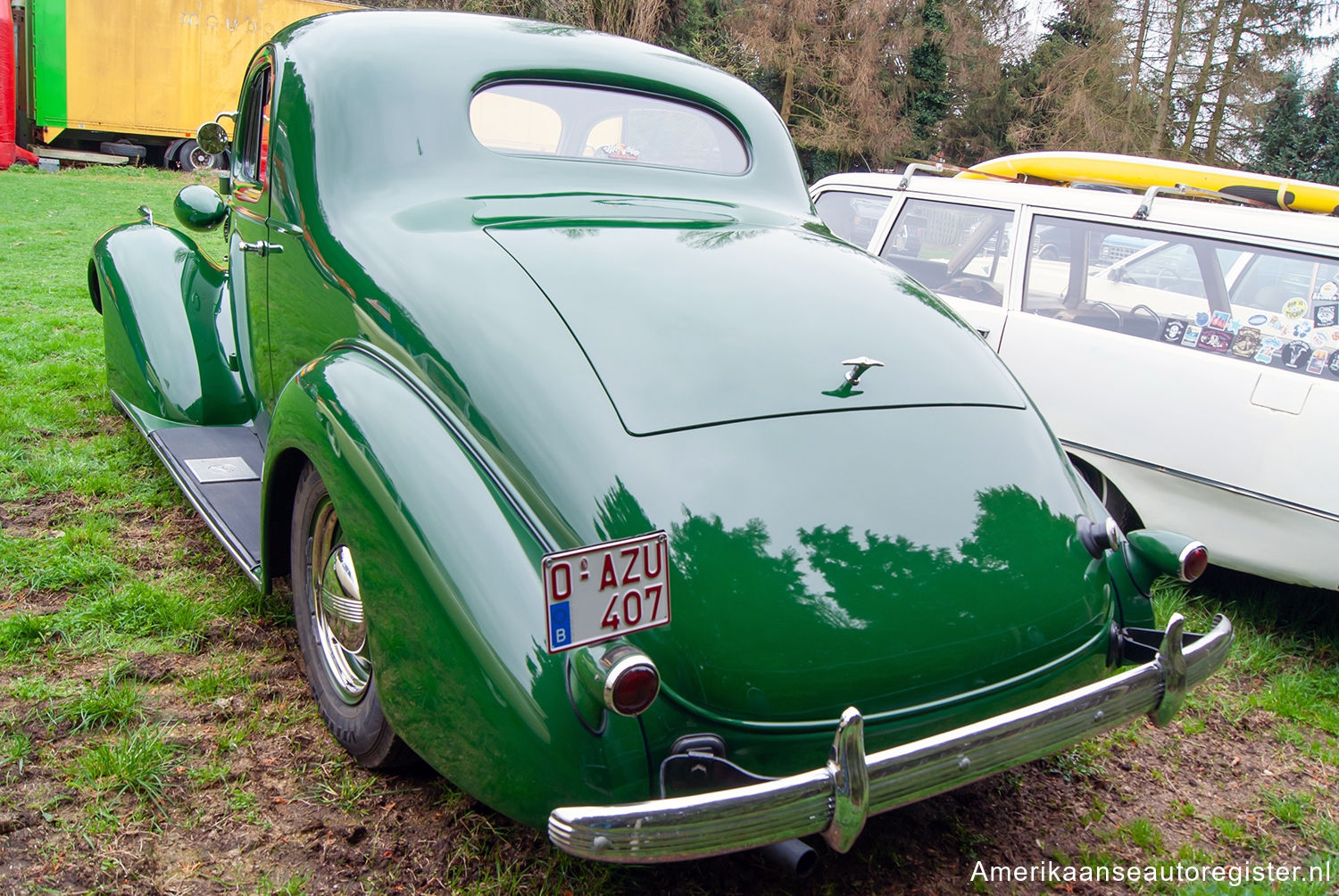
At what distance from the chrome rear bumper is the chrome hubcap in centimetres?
92

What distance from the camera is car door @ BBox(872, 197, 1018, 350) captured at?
4.54m

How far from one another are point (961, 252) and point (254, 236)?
3368 millimetres

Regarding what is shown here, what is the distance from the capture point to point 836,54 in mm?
26844

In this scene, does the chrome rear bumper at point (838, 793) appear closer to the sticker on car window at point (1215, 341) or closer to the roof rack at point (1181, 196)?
the sticker on car window at point (1215, 341)

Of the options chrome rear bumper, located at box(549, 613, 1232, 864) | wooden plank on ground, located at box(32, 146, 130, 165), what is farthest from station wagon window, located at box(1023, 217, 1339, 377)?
wooden plank on ground, located at box(32, 146, 130, 165)

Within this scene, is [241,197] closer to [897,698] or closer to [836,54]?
[897,698]

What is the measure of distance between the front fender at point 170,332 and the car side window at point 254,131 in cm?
51

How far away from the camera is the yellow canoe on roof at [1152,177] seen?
4.62 m

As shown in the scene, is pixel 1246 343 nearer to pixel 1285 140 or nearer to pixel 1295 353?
pixel 1295 353

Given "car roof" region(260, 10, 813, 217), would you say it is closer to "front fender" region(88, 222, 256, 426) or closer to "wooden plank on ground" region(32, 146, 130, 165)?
"front fender" region(88, 222, 256, 426)

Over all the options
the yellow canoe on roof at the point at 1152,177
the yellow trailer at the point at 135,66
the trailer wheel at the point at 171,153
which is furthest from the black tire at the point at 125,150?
the yellow canoe on roof at the point at 1152,177

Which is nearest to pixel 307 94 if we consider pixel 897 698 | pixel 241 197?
pixel 241 197

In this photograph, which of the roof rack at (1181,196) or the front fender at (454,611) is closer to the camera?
the front fender at (454,611)

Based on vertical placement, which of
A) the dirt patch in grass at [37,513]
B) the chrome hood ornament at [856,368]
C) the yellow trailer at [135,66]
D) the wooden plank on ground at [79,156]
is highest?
the yellow trailer at [135,66]
